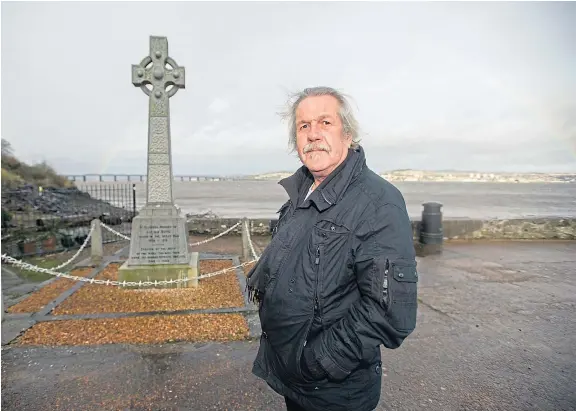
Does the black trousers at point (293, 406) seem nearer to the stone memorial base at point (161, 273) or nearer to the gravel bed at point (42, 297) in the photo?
the stone memorial base at point (161, 273)

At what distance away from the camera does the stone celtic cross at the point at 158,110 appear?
23.0ft

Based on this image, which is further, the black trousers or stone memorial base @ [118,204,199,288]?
stone memorial base @ [118,204,199,288]

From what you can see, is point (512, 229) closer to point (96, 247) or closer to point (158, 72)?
point (158, 72)

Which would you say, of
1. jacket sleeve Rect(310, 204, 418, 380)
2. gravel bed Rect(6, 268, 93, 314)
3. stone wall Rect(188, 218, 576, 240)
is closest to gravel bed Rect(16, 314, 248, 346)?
gravel bed Rect(6, 268, 93, 314)

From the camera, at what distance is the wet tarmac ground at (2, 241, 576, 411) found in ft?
10.8

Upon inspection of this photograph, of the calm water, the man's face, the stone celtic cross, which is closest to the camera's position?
the man's face

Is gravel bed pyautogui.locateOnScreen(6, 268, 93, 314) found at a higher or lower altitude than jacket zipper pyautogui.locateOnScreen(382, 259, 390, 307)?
lower

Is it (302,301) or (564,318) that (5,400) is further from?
(564,318)

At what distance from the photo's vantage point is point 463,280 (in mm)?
7289

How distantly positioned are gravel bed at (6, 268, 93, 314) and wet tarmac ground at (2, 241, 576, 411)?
5.22 feet

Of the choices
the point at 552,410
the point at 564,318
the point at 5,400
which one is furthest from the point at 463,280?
the point at 5,400

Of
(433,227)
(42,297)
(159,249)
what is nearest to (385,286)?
(159,249)

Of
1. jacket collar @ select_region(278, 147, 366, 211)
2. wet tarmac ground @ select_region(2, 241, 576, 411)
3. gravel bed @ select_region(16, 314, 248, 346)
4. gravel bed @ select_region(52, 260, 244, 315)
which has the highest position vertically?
jacket collar @ select_region(278, 147, 366, 211)

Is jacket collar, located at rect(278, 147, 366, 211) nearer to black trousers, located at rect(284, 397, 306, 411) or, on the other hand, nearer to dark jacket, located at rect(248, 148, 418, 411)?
dark jacket, located at rect(248, 148, 418, 411)
